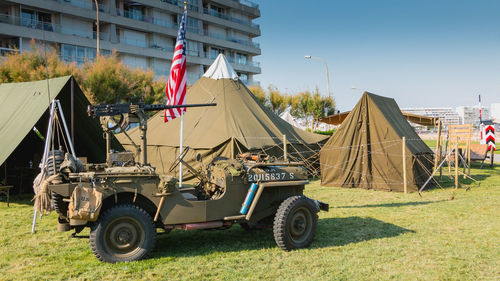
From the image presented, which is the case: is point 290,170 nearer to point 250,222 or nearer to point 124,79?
point 250,222

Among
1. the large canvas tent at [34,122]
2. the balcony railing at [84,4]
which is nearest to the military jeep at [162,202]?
the large canvas tent at [34,122]

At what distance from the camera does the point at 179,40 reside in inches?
392

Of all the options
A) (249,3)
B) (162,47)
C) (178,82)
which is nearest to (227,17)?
(249,3)

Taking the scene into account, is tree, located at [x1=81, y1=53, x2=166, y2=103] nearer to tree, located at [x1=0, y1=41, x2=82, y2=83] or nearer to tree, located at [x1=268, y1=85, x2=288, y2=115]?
tree, located at [x1=0, y1=41, x2=82, y2=83]

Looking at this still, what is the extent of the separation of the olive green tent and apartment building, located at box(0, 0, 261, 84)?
20.7 m

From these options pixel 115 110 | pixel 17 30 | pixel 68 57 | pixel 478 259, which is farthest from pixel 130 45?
pixel 478 259

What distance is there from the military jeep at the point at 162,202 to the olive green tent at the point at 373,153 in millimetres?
6277

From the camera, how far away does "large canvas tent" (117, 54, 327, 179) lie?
1321cm

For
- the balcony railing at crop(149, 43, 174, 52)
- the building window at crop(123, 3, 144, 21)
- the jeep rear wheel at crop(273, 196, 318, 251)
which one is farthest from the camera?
the balcony railing at crop(149, 43, 174, 52)

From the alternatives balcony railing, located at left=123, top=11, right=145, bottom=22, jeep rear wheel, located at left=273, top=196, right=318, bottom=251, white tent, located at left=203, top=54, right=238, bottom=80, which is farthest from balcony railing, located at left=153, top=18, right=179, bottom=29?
jeep rear wheel, located at left=273, top=196, right=318, bottom=251

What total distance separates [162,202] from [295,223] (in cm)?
204

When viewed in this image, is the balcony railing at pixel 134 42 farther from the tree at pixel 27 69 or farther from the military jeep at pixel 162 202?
the military jeep at pixel 162 202

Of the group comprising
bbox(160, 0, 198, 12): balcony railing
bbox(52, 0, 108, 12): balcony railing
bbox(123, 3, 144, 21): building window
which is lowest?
bbox(52, 0, 108, 12): balcony railing

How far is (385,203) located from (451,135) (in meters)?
4.93
